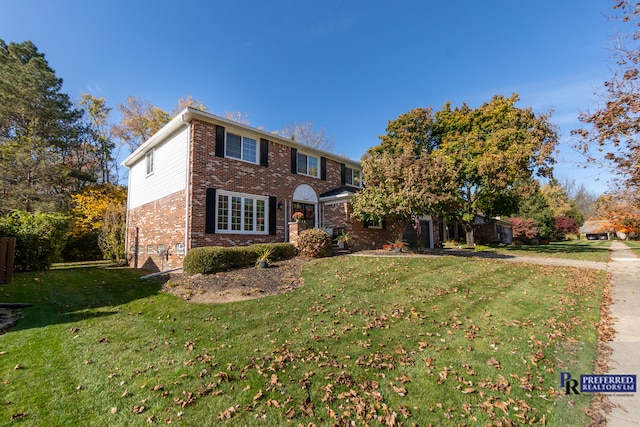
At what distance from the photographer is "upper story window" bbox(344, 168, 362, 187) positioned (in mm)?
17695

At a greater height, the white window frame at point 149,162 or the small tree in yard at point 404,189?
the white window frame at point 149,162

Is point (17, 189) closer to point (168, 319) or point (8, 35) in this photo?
point (8, 35)

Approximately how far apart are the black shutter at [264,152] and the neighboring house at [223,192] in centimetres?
5

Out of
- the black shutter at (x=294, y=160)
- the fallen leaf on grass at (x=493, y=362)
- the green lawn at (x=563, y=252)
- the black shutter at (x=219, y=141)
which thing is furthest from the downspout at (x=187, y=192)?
the green lawn at (x=563, y=252)

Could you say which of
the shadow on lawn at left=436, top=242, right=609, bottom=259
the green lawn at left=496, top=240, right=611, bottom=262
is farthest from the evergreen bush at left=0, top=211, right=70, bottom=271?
the green lawn at left=496, top=240, right=611, bottom=262

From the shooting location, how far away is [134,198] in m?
16.4

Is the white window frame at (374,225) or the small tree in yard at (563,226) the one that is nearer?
the white window frame at (374,225)

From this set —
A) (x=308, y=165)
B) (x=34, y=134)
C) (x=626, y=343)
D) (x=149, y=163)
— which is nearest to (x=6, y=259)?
(x=149, y=163)

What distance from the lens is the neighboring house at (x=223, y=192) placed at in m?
11.1

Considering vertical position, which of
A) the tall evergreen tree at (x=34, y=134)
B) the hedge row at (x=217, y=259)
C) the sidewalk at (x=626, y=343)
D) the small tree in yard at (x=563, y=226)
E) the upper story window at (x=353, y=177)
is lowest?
the sidewalk at (x=626, y=343)

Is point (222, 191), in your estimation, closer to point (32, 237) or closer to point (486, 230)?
point (32, 237)

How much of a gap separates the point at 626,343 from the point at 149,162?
1773 centimetres

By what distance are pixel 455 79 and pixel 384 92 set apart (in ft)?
15.0

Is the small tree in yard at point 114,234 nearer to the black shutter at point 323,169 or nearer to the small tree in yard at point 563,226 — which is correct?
the black shutter at point 323,169
